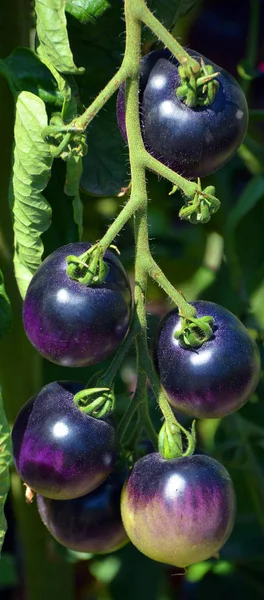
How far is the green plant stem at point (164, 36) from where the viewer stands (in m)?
0.66

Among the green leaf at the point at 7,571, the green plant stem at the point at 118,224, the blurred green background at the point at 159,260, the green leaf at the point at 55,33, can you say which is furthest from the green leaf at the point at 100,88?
the green leaf at the point at 7,571

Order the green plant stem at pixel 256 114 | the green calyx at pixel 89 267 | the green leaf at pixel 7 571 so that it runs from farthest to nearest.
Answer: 1. the green leaf at pixel 7 571
2. the green plant stem at pixel 256 114
3. the green calyx at pixel 89 267

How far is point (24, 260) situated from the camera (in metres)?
0.79

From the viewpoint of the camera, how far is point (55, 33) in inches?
27.7

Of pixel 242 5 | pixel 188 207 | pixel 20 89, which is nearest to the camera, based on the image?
pixel 188 207

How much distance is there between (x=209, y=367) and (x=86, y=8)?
34 cm

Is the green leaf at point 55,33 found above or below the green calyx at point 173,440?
above

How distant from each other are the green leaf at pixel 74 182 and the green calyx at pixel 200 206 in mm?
94

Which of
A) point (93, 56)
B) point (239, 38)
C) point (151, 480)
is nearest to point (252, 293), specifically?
point (239, 38)

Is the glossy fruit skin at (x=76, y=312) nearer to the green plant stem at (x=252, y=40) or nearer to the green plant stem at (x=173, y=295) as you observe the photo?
the green plant stem at (x=173, y=295)

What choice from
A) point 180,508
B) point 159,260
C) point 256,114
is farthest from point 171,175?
point 159,260

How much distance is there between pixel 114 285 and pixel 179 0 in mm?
304

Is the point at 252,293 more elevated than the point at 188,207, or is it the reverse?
the point at 188,207

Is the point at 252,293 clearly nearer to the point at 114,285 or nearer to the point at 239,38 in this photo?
Result: the point at 239,38
